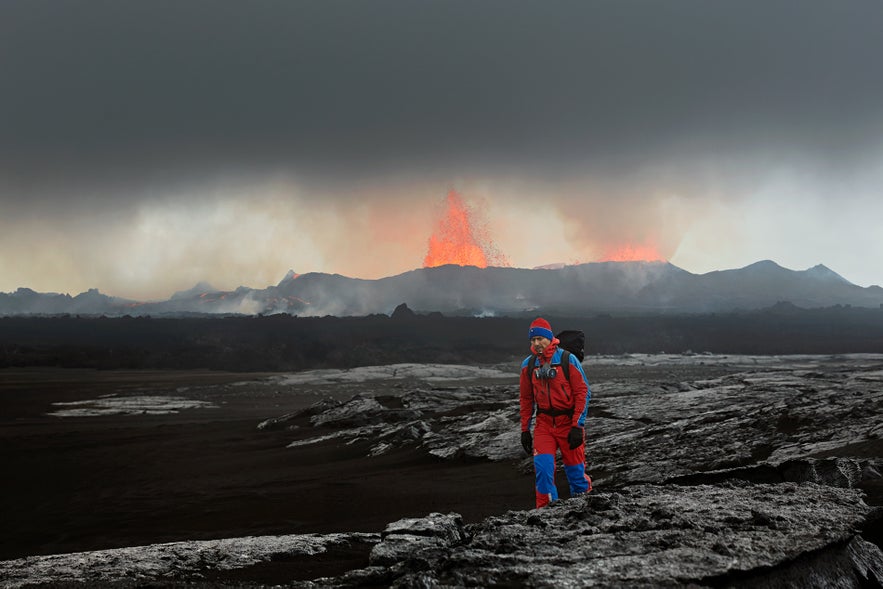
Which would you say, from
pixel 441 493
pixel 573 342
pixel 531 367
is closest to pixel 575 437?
pixel 531 367

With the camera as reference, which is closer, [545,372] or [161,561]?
[161,561]

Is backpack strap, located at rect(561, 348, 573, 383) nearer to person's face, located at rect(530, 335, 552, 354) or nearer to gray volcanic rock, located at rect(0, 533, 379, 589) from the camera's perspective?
person's face, located at rect(530, 335, 552, 354)

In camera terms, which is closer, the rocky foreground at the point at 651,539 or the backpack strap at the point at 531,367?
the rocky foreground at the point at 651,539

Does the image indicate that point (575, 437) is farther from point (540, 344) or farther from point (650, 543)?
point (650, 543)

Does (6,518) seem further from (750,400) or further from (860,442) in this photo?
(750,400)

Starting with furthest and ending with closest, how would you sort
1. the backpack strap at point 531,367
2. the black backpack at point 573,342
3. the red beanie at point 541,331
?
the black backpack at point 573,342 < the backpack strap at point 531,367 < the red beanie at point 541,331

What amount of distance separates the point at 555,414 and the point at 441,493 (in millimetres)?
3287

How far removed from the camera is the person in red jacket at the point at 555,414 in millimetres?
7230

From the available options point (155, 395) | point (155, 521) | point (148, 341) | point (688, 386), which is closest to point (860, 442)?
point (155, 521)

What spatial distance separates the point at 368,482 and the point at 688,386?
14.4m

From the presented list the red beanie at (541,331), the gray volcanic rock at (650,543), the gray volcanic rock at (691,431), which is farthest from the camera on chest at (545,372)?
the gray volcanic rock at (650,543)

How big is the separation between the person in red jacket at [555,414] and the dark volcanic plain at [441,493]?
28.9 inches

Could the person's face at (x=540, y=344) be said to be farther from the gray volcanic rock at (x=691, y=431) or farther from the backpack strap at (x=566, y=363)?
the gray volcanic rock at (x=691, y=431)

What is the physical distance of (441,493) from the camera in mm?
9922
